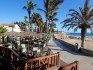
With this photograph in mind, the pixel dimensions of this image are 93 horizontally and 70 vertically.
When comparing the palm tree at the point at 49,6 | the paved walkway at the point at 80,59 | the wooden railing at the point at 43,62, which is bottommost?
the paved walkway at the point at 80,59

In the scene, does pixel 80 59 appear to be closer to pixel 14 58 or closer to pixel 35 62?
pixel 14 58

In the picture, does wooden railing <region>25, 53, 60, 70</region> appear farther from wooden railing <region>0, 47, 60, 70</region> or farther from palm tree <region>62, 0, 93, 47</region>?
palm tree <region>62, 0, 93, 47</region>

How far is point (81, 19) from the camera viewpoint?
20359mm

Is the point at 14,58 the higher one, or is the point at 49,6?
the point at 49,6

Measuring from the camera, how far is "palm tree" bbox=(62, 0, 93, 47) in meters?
20.2

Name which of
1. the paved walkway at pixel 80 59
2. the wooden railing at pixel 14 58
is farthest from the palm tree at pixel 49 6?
the wooden railing at pixel 14 58

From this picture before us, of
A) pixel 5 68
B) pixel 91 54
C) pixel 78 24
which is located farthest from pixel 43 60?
pixel 78 24

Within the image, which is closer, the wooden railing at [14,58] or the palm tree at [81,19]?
the wooden railing at [14,58]

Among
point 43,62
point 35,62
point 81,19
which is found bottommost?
point 43,62

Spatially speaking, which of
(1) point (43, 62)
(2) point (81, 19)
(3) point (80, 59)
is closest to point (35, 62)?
(1) point (43, 62)

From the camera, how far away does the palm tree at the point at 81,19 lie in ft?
66.1

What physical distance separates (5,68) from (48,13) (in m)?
23.3

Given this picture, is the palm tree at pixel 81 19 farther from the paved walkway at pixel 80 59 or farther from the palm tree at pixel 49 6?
the palm tree at pixel 49 6

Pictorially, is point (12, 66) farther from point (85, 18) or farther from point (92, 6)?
point (92, 6)
